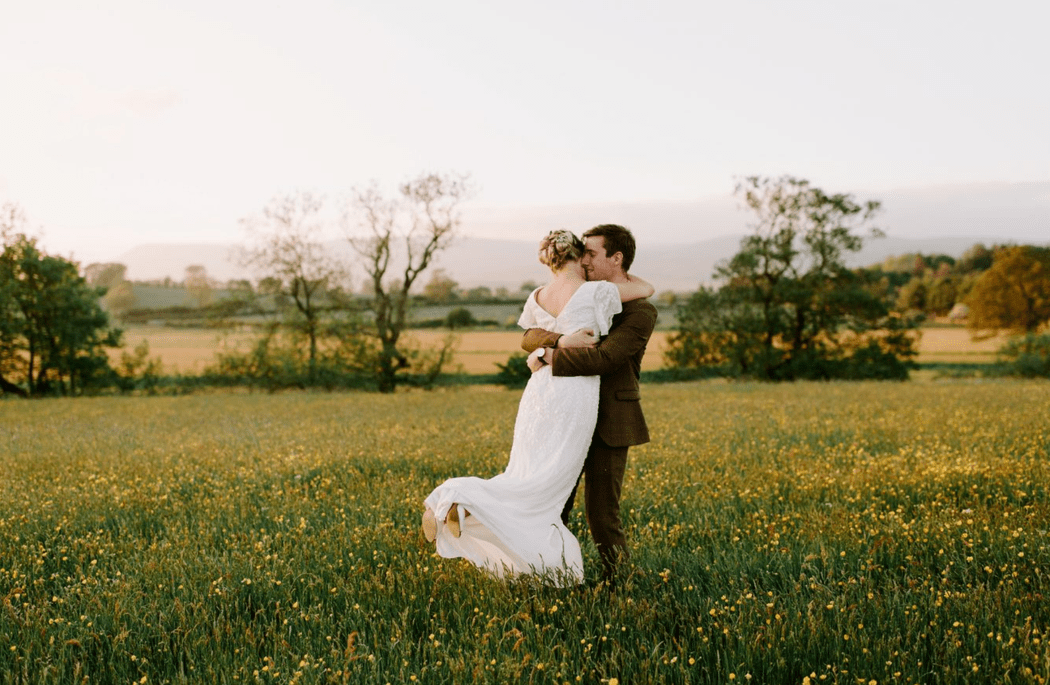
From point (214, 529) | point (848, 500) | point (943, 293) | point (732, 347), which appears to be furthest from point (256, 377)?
point (943, 293)

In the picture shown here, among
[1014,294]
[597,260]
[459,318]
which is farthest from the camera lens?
[1014,294]

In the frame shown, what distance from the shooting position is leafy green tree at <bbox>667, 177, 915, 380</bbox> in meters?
38.9

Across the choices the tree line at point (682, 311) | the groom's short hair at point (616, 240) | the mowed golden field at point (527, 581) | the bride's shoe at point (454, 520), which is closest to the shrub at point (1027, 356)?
the tree line at point (682, 311)

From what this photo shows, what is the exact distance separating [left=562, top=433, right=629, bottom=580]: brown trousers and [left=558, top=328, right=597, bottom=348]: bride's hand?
2.56 ft

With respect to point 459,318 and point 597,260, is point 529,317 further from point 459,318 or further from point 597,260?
point 459,318

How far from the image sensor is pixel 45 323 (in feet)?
107

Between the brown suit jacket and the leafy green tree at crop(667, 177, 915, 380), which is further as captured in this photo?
the leafy green tree at crop(667, 177, 915, 380)

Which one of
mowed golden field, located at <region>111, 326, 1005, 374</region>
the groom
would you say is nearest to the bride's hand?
the groom

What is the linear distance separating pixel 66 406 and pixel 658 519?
25.5 m

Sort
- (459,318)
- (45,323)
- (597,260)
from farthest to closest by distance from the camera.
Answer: (459,318) → (45,323) → (597,260)

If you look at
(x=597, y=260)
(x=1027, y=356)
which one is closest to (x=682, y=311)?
(x=1027, y=356)

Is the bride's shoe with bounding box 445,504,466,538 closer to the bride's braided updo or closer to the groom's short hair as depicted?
the bride's braided updo

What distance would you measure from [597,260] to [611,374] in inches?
35.4

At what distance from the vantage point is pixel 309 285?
127 feet
